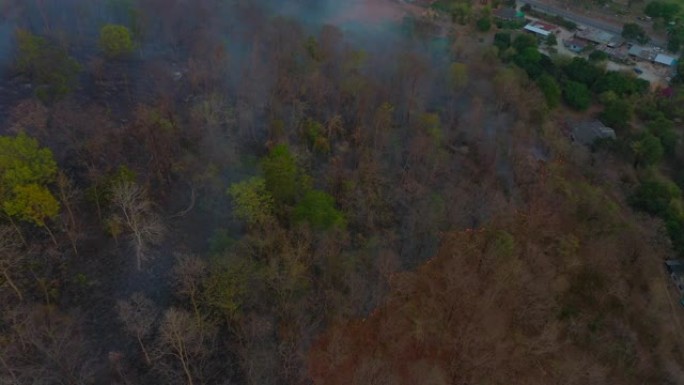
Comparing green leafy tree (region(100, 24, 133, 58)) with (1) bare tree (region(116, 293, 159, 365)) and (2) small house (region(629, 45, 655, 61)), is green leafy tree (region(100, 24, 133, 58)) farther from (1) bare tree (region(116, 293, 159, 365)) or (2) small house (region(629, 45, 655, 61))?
(2) small house (region(629, 45, 655, 61))

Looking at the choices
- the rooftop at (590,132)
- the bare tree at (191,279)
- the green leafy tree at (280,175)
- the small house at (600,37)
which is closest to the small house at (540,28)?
the small house at (600,37)

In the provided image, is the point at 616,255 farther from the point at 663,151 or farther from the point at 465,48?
the point at 465,48

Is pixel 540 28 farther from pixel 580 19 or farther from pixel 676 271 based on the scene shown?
pixel 676 271

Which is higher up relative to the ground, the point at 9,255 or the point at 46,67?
the point at 46,67

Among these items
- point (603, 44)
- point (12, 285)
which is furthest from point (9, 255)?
point (603, 44)

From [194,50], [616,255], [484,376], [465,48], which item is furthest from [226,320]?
[465,48]

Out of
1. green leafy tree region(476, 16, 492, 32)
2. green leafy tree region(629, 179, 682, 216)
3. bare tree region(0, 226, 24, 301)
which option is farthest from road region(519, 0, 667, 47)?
bare tree region(0, 226, 24, 301)
